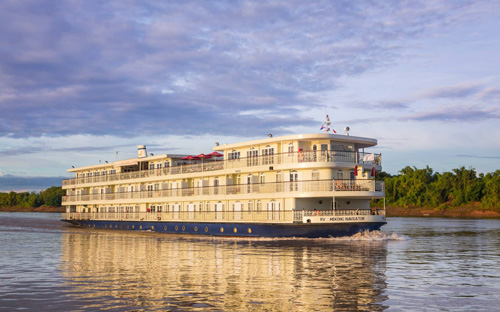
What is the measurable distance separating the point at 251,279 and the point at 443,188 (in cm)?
12051

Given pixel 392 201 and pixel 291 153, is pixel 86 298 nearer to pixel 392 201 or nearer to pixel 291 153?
pixel 291 153

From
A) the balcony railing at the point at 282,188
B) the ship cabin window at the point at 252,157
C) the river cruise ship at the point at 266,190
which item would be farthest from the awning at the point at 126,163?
the ship cabin window at the point at 252,157

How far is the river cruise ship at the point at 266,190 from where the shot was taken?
131 feet

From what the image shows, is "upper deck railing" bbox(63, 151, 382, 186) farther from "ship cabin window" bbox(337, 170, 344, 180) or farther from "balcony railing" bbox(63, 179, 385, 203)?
"balcony railing" bbox(63, 179, 385, 203)

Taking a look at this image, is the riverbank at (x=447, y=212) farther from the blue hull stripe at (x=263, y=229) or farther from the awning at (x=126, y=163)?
the blue hull stripe at (x=263, y=229)

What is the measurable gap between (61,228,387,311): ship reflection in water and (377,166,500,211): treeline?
96.5m

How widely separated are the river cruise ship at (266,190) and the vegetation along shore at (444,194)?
3355 inches

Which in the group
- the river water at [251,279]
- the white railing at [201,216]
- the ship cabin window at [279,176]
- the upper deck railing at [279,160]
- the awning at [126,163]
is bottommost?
the river water at [251,279]

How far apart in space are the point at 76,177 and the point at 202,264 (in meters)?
53.1

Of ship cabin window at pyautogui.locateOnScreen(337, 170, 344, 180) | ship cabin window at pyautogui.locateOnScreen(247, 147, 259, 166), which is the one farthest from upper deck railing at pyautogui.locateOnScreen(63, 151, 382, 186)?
ship cabin window at pyautogui.locateOnScreen(337, 170, 344, 180)

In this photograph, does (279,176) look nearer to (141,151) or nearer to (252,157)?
(252,157)

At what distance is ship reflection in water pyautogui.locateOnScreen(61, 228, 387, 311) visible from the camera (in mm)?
16156

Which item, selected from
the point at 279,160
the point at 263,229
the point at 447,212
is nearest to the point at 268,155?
the point at 279,160

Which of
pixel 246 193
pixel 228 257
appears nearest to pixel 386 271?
pixel 228 257
